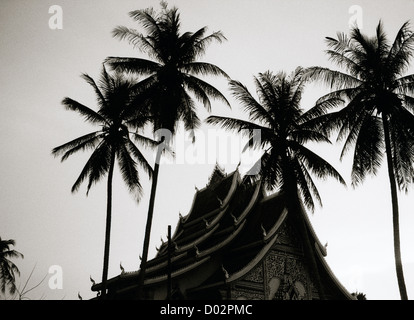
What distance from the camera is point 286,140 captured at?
64.8ft

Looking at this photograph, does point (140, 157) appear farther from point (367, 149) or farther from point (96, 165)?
point (367, 149)

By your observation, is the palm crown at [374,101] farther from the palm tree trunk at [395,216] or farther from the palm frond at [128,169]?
the palm frond at [128,169]

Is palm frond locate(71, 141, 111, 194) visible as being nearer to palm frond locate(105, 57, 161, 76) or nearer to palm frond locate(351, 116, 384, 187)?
palm frond locate(105, 57, 161, 76)

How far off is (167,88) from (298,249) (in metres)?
12.1

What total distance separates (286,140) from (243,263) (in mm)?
8204

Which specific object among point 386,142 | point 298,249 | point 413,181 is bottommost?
point 298,249

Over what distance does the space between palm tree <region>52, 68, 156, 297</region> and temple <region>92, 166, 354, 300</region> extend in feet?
14.9

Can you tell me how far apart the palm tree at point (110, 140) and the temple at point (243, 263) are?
4554 mm

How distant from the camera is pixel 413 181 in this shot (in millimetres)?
18859

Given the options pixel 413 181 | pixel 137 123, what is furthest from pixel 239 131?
pixel 413 181

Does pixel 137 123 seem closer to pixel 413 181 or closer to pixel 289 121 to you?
pixel 289 121

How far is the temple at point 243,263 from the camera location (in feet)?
74.6

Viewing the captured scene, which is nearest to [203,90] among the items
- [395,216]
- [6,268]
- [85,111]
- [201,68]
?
[201,68]
